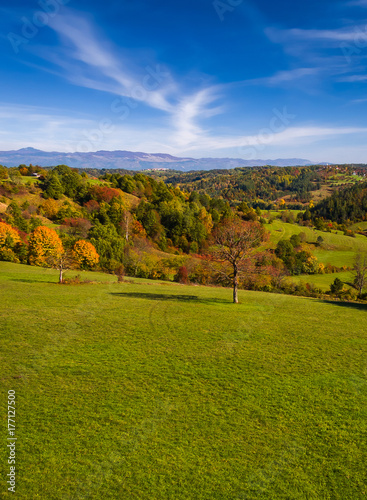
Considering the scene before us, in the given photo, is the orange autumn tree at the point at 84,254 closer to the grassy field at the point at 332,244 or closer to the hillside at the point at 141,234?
the hillside at the point at 141,234

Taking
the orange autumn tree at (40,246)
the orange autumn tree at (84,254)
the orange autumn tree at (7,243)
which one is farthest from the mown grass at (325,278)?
the orange autumn tree at (7,243)

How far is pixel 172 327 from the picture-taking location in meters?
18.7

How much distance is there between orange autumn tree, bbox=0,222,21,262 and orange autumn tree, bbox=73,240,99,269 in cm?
1000

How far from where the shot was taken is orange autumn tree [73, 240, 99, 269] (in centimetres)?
4878

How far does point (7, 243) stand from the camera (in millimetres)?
47875

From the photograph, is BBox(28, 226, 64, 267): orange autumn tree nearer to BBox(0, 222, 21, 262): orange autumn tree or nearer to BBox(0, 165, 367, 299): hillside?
BBox(0, 165, 367, 299): hillside

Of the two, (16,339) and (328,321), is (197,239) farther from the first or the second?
(16,339)

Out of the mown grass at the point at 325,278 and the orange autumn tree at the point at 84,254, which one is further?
the mown grass at the point at 325,278

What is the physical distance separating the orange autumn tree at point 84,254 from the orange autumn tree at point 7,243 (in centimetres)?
1000

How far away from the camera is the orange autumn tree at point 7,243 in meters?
46.9

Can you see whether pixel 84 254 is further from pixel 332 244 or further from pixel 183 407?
pixel 332 244

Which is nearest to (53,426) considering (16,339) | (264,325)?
(16,339)

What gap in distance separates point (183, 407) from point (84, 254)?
4253cm

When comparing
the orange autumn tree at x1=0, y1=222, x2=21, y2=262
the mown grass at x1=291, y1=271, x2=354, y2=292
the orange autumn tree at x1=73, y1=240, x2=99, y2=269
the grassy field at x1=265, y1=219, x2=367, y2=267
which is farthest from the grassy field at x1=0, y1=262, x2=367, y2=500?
the grassy field at x1=265, y1=219, x2=367, y2=267
